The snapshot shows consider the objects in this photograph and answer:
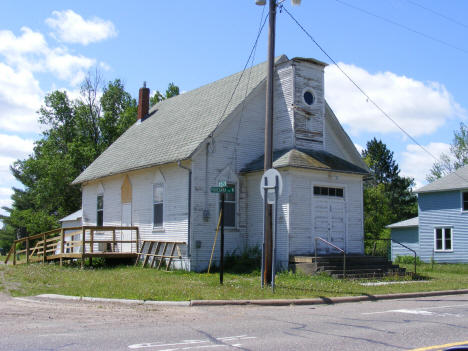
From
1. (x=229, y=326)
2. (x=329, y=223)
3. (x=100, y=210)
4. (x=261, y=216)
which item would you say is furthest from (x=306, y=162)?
(x=100, y=210)

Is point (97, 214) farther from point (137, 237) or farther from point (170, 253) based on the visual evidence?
point (170, 253)

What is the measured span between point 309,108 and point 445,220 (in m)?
16.7

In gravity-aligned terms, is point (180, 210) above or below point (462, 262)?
above

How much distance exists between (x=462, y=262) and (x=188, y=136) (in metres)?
20.1

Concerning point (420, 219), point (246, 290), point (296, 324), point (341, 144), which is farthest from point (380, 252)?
point (296, 324)

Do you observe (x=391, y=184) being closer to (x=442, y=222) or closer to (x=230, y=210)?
(x=442, y=222)

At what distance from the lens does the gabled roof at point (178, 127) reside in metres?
19.9

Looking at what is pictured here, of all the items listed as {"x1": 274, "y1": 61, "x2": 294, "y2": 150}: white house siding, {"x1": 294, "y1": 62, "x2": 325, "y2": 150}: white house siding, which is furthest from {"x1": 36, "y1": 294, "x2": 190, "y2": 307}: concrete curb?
{"x1": 294, "y1": 62, "x2": 325, "y2": 150}: white house siding

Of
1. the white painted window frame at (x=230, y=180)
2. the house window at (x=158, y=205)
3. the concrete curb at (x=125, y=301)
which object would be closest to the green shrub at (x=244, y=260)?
the white painted window frame at (x=230, y=180)

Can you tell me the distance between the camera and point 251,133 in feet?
66.8

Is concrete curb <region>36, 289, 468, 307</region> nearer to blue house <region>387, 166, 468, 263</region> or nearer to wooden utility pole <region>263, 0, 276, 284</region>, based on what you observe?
wooden utility pole <region>263, 0, 276, 284</region>

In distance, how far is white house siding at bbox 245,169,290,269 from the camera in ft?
58.5

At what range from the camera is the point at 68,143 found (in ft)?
143

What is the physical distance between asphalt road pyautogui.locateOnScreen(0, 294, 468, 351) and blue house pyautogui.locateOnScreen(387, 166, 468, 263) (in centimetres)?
2147
